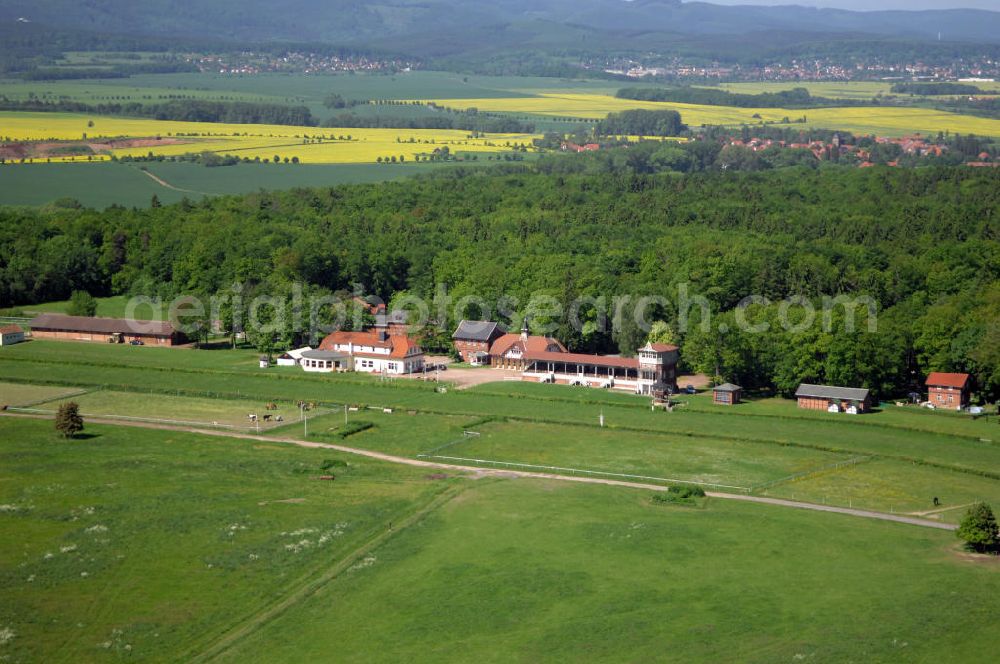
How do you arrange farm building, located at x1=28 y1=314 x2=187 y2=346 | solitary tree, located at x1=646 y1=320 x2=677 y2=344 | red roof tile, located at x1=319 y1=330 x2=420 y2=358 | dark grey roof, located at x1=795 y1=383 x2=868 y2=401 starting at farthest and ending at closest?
farm building, located at x1=28 y1=314 x2=187 y2=346 → red roof tile, located at x1=319 y1=330 x2=420 y2=358 → solitary tree, located at x1=646 y1=320 x2=677 y2=344 → dark grey roof, located at x1=795 y1=383 x2=868 y2=401

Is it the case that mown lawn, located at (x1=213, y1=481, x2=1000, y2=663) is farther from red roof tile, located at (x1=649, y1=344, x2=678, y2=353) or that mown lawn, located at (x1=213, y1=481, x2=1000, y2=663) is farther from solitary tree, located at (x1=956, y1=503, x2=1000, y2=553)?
red roof tile, located at (x1=649, y1=344, x2=678, y2=353)

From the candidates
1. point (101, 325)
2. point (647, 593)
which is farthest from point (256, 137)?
point (647, 593)

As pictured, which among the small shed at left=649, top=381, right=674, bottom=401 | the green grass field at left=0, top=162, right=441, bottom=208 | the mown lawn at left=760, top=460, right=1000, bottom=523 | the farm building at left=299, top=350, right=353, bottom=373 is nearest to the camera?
the mown lawn at left=760, top=460, right=1000, bottom=523

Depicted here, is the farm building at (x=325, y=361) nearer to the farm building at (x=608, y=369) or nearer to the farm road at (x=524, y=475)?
the farm building at (x=608, y=369)

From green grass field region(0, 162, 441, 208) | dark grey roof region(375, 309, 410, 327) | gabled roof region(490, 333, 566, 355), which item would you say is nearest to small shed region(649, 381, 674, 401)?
gabled roof region(490, 333, 566, 355)

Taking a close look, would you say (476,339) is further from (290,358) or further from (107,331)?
(107,331)

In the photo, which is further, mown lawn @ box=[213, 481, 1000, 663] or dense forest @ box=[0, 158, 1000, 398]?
dense forest @ box=[0, 158, 1000, 398]

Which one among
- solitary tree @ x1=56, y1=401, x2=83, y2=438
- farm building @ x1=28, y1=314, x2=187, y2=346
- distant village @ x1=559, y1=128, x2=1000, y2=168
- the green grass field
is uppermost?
distant village @ x1=559, y1=128, x2=1000, y2=168
